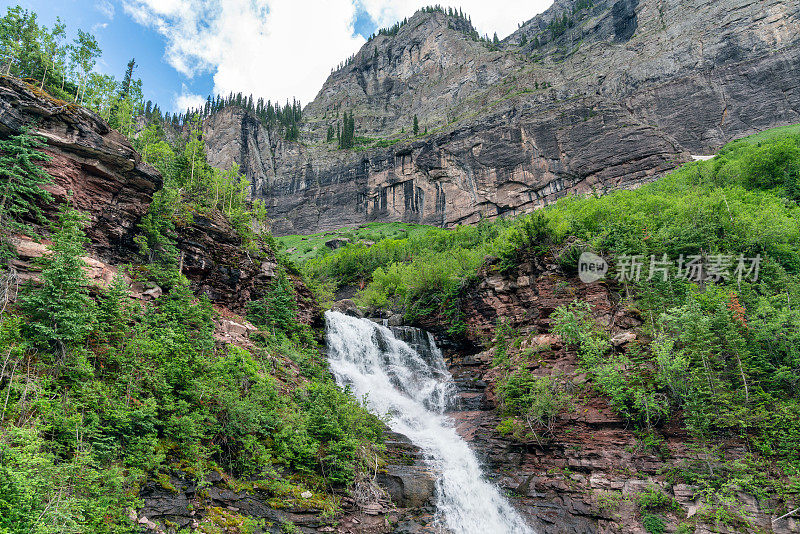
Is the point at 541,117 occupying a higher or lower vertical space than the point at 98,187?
higher

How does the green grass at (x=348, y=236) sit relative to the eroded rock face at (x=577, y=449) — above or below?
above

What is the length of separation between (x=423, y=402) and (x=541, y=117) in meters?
69.4

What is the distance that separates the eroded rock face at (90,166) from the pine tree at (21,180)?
49 cm

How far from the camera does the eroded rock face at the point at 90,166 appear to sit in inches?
565

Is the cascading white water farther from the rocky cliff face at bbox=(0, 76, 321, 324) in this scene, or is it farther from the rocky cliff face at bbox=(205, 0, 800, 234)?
the rocky cliff face at bbox=(205, 0, 800, 234)

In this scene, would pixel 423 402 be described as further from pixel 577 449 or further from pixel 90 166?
pixel 90 166

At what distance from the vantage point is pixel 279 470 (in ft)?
46.1

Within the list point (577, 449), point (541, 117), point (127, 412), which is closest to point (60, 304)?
point (127, 412)

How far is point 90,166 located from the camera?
53.7ft

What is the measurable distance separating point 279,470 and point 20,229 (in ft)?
39.0

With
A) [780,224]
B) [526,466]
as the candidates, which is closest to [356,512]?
[526,466]

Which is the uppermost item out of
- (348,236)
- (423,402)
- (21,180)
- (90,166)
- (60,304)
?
(348,236)

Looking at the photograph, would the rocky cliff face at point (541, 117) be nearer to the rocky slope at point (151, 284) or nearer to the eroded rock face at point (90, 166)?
the rocky slope at point (151, 284)

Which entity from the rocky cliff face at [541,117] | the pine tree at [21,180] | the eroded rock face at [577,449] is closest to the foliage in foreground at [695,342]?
the eroded rock face at [577,449]
